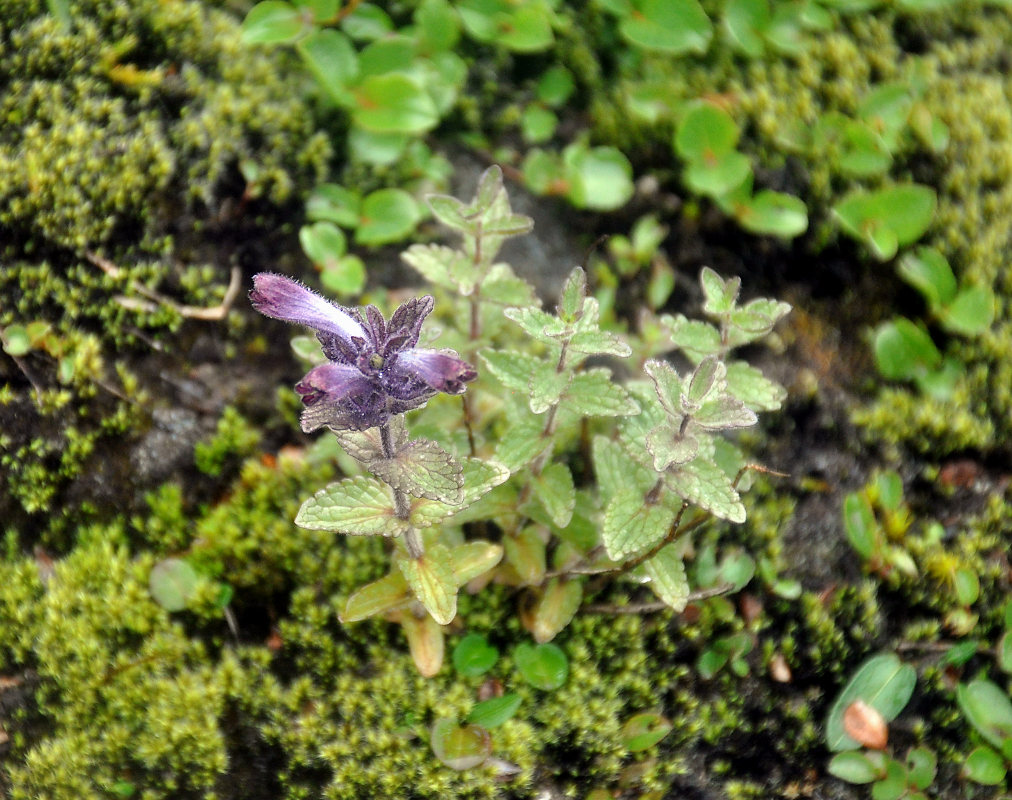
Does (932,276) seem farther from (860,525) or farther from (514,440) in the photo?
(514,440)

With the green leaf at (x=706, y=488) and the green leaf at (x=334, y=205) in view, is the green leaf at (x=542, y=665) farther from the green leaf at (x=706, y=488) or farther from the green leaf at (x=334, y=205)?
the green leaf at (x=334, y=205)

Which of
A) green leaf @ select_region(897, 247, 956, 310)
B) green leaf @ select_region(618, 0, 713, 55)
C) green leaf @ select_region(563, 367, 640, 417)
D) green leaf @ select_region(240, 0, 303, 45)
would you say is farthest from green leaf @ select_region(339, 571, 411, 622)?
green leaf @ select_region(618, 0, 713, 55)

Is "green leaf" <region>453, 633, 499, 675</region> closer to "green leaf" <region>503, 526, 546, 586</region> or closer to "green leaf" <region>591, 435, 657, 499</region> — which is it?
"green leaf" <region>503, 526, 546, 586</region>

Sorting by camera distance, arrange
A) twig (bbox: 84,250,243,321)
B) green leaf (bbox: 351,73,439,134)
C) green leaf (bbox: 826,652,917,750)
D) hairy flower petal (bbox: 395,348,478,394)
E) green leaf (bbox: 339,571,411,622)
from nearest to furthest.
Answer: hairy flower petal (bbox: 395,348,478,394)
green leaf (bbox: 339,571,411,622)
green leaf (bbox: 826,652,917,750)
twig (bbox: 84,250,243,321)
green leaf (bbox: 351,73,439,134)

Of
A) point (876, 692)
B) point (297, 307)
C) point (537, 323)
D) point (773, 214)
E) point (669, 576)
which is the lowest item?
point (876, 692)

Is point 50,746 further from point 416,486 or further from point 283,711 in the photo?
point 416,486

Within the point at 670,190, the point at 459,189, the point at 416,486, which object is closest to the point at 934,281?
the point at 670,190

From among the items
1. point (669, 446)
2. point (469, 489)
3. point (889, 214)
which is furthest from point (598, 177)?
point (469, 489)
